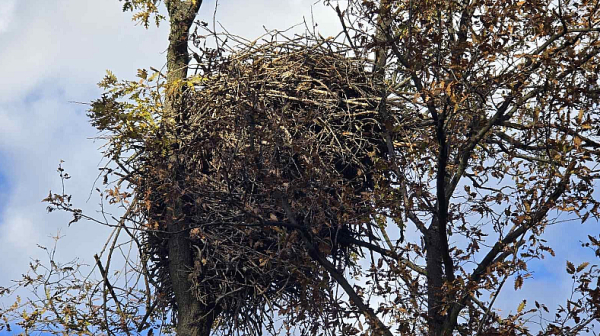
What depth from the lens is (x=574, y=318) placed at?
18.2ft

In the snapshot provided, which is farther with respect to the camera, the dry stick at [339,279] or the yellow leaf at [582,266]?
the dry stick at [339,279]

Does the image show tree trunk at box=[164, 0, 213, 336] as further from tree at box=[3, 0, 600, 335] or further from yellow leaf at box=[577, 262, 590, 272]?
yellow leaf at box=[577, 262, 590, 272]

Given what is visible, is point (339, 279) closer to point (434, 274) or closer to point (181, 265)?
point (434, 274)

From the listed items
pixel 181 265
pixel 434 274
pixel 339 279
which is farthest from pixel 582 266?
pixel 181 265

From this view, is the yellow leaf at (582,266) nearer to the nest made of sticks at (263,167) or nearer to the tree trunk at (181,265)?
the nest made of sticks at (263,167)

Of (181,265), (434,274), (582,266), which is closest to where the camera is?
(582,266)

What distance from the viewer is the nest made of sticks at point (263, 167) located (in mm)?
6465

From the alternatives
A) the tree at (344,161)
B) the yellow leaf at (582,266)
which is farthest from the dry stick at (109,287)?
the yellow leaf at (582,266)

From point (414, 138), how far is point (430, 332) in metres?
1.93

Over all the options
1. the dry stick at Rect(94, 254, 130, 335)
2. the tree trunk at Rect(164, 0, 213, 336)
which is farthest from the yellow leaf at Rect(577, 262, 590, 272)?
the dry stick at Rect(94, 254, 130, 335)

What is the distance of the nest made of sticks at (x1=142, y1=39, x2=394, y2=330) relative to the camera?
6.46 metres

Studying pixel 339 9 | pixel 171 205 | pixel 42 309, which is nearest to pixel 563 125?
pixel 339 9

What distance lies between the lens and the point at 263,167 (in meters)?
6.19

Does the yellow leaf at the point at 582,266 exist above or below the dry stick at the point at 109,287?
below
